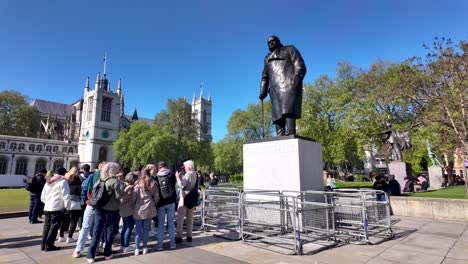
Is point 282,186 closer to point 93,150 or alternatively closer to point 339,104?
point 339,104

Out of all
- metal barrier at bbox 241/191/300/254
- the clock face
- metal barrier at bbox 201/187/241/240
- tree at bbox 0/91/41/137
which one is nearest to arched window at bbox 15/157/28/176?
tree at bbox 0/91/41/137

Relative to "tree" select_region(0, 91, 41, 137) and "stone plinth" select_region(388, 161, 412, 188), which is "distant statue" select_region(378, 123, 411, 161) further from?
"tree" select_region(0, 91, 41, 137)

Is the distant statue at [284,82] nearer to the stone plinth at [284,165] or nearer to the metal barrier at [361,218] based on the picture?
the stone plinth at [284,165]

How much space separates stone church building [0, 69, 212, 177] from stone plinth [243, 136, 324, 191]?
4777cm

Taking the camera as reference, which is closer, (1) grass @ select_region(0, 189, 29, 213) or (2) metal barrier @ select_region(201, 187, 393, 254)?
(2) metal barrier @ select_region(201, 187, 393, 254)

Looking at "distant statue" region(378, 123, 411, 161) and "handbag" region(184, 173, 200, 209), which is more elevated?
"distant statue" region(378, 123, 411, 161)

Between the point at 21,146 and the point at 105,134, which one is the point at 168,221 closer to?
the point at 105,134

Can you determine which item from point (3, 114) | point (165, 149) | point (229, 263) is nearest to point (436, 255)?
point (229, 263)

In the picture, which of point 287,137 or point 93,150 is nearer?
point 287,137

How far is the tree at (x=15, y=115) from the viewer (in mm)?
64562

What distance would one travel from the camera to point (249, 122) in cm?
4669

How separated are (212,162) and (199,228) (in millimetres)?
45545

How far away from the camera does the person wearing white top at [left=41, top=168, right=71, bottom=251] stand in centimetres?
577

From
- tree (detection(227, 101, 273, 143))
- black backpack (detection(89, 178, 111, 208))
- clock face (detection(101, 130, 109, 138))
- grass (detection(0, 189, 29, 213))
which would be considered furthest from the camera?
clock face (detection(101, 130, 109, 138))
